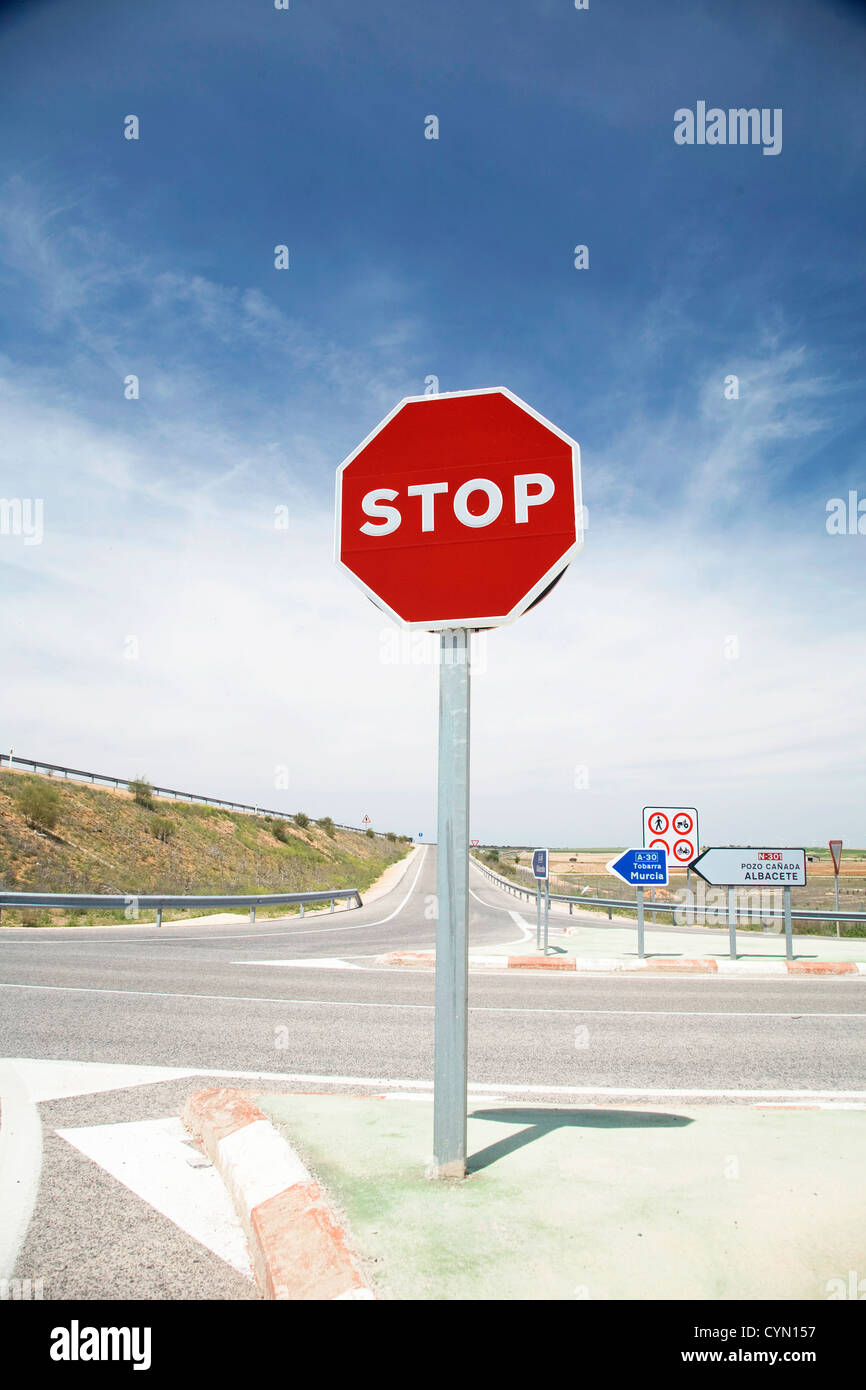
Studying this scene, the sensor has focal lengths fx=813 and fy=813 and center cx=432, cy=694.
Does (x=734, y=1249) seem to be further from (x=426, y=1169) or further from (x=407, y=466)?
(x=407, y=466)

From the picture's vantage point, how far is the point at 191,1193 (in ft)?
11.2

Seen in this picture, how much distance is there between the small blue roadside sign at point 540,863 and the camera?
16062 millimetres

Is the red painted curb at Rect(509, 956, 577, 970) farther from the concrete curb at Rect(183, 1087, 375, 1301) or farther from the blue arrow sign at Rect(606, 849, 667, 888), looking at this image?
the concrete curb at Rect(183, 1087, 375, 1301)

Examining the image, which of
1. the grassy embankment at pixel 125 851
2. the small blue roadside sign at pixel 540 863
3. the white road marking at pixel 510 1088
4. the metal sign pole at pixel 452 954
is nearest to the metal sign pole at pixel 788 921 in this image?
the small blue roadside sign at pixel 540 863

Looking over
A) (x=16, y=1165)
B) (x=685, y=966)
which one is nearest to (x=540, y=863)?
(x=685, y=966)

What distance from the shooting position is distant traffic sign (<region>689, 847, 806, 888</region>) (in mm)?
14016

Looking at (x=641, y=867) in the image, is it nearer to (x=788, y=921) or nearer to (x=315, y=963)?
(x=788, y=921)

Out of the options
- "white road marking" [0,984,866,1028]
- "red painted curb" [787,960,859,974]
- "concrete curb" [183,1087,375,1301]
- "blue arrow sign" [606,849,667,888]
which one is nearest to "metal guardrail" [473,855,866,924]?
"red painted curb" [787,960,859,974]

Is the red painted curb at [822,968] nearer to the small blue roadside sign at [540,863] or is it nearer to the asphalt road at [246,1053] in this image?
the asphalt road at [246,1053]

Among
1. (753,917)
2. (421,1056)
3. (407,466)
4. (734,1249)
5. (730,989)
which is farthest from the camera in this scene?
(753,917)

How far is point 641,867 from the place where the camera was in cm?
1401
